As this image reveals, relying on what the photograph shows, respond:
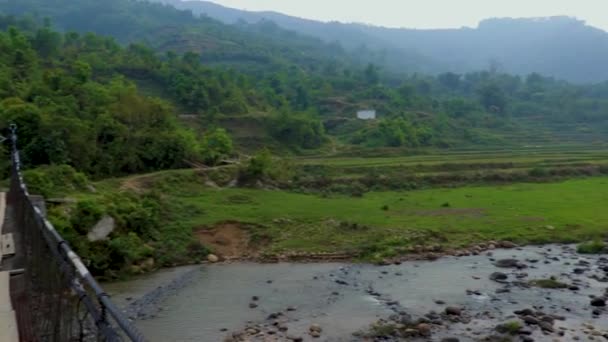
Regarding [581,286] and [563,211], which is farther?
[563,211]

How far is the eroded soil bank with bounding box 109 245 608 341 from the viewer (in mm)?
17891

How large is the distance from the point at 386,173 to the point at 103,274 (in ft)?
93.5

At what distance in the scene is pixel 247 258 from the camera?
91.0ft

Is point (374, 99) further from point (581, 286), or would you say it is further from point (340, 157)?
point (581, 286)

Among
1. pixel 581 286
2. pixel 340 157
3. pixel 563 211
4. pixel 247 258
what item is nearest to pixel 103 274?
pixel 247 258

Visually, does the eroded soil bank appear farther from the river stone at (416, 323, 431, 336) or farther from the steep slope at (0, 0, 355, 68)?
the steep slope at (0, 0, 355, 68)

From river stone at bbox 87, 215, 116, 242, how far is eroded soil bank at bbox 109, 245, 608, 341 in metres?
2.80

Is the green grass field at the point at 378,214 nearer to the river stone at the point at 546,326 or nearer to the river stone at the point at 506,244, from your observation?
the river stone at the point at 506,244

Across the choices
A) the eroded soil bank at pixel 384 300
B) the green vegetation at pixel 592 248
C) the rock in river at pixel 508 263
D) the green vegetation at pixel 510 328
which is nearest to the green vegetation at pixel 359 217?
the green vegetation at pixel 592 248

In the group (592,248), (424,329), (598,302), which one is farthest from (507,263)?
(424,329)

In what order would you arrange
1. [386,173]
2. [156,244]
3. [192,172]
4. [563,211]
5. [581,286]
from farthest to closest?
[386,173] → [192,172] → [563,211] → [156,244] → [581,286]

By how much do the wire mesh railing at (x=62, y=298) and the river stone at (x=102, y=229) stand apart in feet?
57.7

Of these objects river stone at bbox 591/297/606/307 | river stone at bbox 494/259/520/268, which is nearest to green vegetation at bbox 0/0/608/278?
river stone at bbox 494/259/520/268

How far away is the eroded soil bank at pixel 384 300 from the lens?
17.9m
